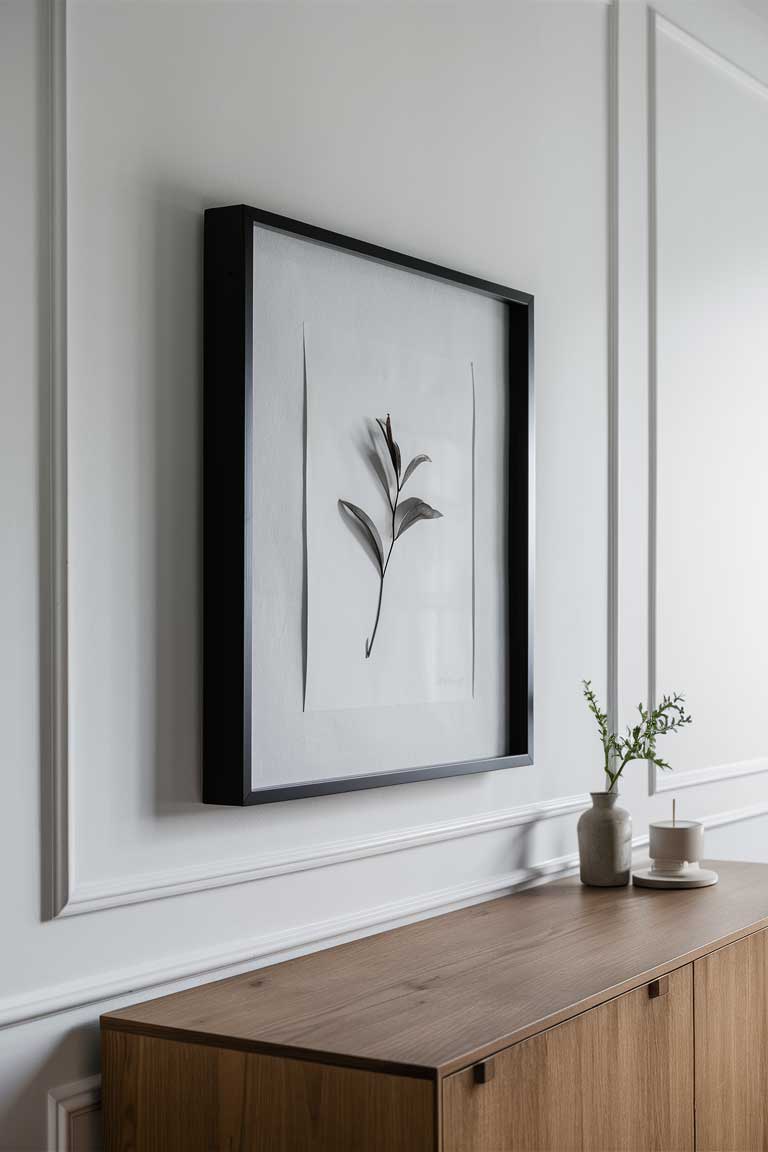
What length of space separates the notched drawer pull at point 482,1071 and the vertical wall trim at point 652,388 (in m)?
1.43

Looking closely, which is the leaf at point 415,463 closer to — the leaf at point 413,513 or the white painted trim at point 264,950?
the leaf at point 413,513

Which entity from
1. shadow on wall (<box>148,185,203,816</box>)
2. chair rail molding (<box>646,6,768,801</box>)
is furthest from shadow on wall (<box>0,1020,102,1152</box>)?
chair rail molding (<box>646,6,768,801</box>)

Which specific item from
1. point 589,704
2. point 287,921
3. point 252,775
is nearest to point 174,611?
point 252,775

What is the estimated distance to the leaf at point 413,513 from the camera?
2.09 metres

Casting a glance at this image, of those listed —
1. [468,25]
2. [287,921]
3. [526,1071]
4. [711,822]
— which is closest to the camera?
[526,1071]

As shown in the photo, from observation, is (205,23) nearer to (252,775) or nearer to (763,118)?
(252,775)

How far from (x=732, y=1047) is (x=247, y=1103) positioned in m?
0.87

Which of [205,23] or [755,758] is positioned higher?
[205,23]

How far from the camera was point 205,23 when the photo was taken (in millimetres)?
1802

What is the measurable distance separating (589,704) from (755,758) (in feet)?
2.72

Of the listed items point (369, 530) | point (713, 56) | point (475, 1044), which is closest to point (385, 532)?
point (369, 530)

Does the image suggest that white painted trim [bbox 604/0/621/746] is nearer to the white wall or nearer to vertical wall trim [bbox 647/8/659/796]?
the white wall

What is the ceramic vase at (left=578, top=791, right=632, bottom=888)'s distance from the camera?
7.79ft

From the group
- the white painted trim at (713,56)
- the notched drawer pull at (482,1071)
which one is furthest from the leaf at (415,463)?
the white painted trim at (713,56)
